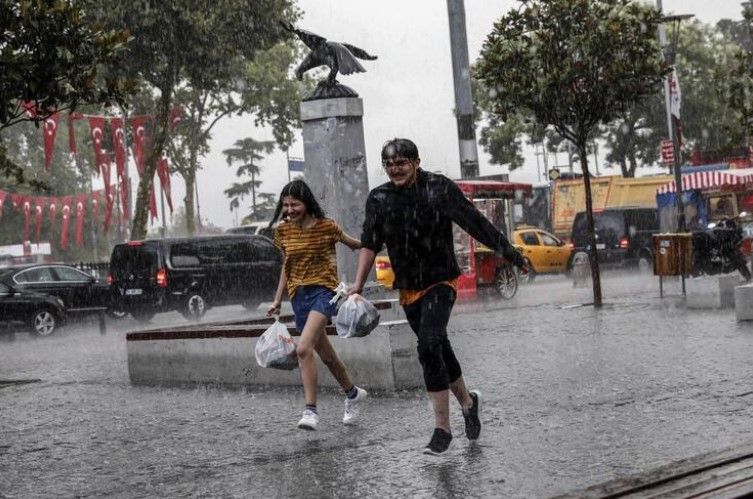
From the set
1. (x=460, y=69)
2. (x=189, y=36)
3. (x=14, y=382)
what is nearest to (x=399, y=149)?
(x=14, y=382)

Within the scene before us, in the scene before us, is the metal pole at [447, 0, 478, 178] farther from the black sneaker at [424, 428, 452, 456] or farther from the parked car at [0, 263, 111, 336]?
the black sneaker at [424, 428, 452, 456]

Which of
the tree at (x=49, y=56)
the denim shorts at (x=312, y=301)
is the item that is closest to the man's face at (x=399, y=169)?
the denim shorts at (x=312, y=301)

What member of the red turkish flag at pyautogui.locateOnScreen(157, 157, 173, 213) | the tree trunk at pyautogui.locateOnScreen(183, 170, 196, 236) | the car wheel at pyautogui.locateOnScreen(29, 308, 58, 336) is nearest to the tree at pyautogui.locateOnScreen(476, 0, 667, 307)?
the car wheel at pyautogui.locateOnScreen(29, 308, 58, 336)

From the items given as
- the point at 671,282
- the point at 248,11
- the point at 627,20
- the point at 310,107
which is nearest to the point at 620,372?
the point at 310,107

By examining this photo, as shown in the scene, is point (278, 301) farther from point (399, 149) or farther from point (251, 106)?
point (251, 106)

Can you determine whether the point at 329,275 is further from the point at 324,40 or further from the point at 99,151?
the point at 99,151

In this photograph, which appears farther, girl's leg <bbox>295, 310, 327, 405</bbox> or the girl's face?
the girl's face

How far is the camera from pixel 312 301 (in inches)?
352

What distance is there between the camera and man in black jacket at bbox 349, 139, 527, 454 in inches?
290

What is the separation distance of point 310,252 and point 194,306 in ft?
62.4

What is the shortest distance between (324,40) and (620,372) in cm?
726

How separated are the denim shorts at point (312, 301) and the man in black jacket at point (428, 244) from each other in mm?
1377

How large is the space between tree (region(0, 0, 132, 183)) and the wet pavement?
290 cm

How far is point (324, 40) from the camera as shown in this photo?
16.7 meters
